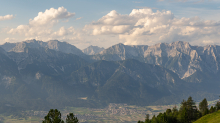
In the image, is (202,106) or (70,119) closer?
(70,119)

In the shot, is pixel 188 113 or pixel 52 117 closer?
pixel 52 117

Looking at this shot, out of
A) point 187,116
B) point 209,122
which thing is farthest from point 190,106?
point 209,122

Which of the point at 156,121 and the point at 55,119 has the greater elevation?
the point at 55,119

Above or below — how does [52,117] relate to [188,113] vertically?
above

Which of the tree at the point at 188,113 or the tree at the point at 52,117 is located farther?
the tree at the point at 188,113

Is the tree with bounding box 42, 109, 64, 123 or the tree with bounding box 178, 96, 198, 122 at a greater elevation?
the tree with bounding box 42, 109, 64, 123

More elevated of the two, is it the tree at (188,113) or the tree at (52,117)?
the tree at (52,117)

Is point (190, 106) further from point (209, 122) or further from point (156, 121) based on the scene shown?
point (209, 122)

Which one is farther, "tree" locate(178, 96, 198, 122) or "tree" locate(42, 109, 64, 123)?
"tree" locate(178, 96, 198, 122)

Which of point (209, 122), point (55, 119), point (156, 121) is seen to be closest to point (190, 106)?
point (156, 121)

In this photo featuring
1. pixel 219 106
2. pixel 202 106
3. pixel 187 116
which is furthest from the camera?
pixel 202 106

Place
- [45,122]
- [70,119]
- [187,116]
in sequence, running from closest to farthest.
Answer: [45,122]
[70,119]
[187,116]

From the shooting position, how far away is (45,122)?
90.0m

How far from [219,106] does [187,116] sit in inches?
1580
